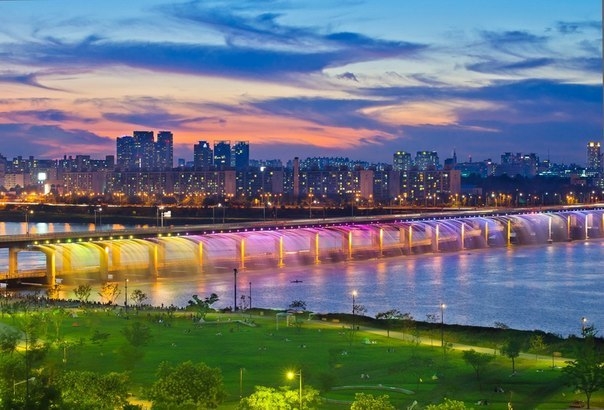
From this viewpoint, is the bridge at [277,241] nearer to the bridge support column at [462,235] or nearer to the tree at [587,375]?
the bridge support column at [462,235]

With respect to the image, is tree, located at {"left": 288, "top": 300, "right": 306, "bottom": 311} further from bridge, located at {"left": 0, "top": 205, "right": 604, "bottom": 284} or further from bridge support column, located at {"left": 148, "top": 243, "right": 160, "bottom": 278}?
bridge support column, located at {"left": 148, "top": 243, "right": 160, "bottom": 278}

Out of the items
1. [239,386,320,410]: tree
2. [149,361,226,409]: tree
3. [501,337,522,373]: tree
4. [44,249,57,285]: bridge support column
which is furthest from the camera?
[44,249,57,285]: bridge support column

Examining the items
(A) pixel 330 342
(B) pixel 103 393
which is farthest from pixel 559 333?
(B) pixel 103 393

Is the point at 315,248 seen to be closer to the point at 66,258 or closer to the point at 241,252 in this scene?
the point at 241,252

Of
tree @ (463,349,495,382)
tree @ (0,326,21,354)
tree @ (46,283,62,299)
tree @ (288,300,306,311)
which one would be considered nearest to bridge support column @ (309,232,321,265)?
tree @ (46,283,62,299)

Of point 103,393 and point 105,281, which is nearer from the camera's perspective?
point 103,393

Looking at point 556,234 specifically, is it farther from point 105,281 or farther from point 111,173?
point 111,173
